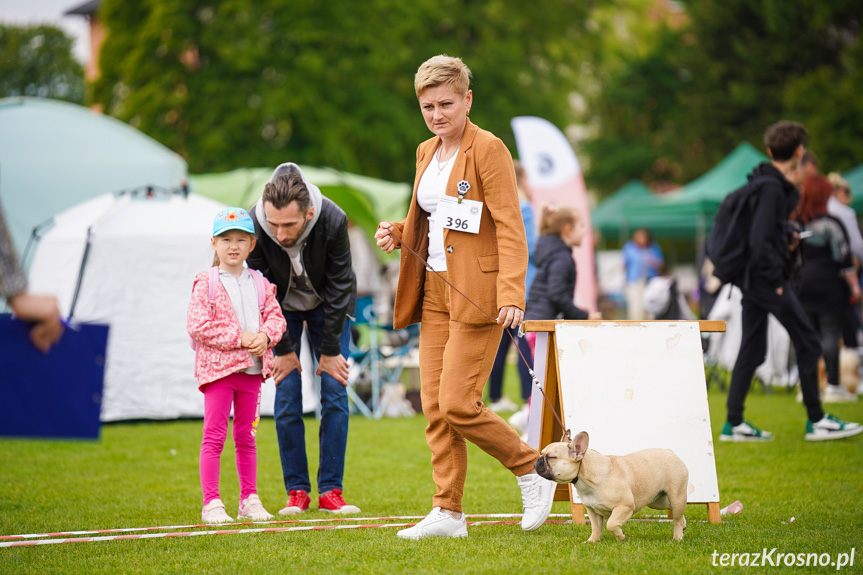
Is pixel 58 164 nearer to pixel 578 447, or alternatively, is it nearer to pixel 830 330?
pixel 830 330

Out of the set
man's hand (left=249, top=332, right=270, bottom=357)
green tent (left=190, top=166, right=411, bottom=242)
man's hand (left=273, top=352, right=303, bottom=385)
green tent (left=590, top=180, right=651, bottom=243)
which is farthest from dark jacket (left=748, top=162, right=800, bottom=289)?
green tent (left=590, top=180, right=651, bottom=243)

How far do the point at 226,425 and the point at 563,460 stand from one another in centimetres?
179

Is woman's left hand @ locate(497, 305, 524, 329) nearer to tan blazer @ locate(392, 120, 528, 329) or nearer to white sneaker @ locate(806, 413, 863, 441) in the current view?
tan blazer @ locate(392, 120, 528, 329)

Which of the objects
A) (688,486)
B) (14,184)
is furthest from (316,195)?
(14,184)

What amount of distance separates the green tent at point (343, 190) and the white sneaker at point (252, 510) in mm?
10525

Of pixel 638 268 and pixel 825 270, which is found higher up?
pixel 638 268

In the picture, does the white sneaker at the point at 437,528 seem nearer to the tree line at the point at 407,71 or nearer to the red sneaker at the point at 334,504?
the red sneaker at the point at 334,504

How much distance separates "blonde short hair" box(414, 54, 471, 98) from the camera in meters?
4.06

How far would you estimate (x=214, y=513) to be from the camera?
478cm

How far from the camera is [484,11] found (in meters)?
28.8

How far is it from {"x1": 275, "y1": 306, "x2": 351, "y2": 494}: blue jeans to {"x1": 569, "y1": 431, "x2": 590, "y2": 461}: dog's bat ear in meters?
1.51

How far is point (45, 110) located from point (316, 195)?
12891 mm

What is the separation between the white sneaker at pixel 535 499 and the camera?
4.25 m

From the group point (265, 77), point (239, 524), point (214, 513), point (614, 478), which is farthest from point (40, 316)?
point (265, 77)
